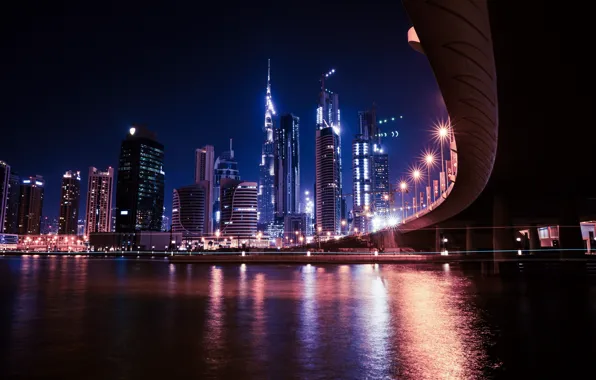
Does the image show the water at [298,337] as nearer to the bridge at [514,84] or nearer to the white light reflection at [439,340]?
the white light reflection at [439,340]

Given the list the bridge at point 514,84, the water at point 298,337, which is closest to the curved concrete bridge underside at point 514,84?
the bridge at point 514,84

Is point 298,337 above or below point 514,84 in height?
below

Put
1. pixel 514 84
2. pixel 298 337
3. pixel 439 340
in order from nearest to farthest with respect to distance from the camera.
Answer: pixel 439 340 < pixel 298 337 < pixel 514 84

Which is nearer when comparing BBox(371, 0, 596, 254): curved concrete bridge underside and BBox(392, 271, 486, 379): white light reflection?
BBox(392, 271, 486, 379): white light reflection

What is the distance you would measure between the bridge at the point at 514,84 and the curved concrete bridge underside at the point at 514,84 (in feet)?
0.09

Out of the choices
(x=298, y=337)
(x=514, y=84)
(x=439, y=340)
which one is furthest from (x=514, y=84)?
(x=298, y=337)

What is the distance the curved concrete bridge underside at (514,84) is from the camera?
9.63 m

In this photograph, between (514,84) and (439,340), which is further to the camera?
(514,84)

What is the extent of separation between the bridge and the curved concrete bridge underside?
26 mm

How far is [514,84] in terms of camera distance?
1235 centimetres

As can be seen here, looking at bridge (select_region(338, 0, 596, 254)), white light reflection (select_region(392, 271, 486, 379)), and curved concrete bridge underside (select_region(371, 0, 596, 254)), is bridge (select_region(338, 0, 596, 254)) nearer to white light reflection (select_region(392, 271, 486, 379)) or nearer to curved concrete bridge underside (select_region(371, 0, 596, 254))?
curved concrete bridge underside (select_region(371, 0, 596, 254))

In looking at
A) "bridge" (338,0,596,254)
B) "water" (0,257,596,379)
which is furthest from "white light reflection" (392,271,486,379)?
"bridge" (338,0,596,254)

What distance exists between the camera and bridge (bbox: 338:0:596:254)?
959cm

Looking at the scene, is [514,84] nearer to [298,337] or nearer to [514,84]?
[514,84]
